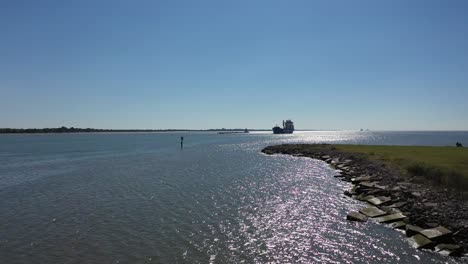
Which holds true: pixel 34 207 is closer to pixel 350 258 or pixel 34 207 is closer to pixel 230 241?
pixel 230 241

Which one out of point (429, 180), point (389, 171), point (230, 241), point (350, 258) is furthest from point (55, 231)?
point (389, 171)

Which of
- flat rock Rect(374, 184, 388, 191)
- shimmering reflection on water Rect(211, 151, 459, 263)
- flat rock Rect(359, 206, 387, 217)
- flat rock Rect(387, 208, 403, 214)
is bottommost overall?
shimmering reflection on water Rect(211, 151, 459, 263)

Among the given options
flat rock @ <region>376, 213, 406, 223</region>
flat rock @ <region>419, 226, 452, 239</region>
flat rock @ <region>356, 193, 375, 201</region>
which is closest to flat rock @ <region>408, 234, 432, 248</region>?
flat rock @ <region>419, 226, 452, 239</region>

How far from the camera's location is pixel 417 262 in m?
15.0

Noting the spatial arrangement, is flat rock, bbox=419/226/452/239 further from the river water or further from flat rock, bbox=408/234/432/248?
the river water

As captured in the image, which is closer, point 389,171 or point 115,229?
point 115,229

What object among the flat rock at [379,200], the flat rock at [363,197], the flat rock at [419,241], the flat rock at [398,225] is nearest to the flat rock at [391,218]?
the flat rock at [398,225]

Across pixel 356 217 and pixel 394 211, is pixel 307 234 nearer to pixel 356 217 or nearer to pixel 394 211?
pixel 356 217

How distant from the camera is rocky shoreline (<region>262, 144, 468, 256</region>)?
16.8 metres

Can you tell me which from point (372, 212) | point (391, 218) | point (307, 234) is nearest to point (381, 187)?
point (372, 212)

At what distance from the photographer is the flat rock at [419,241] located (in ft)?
54.7

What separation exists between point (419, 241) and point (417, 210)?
4.85 m

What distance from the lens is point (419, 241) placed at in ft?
56.4

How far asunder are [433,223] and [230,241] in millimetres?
11659
